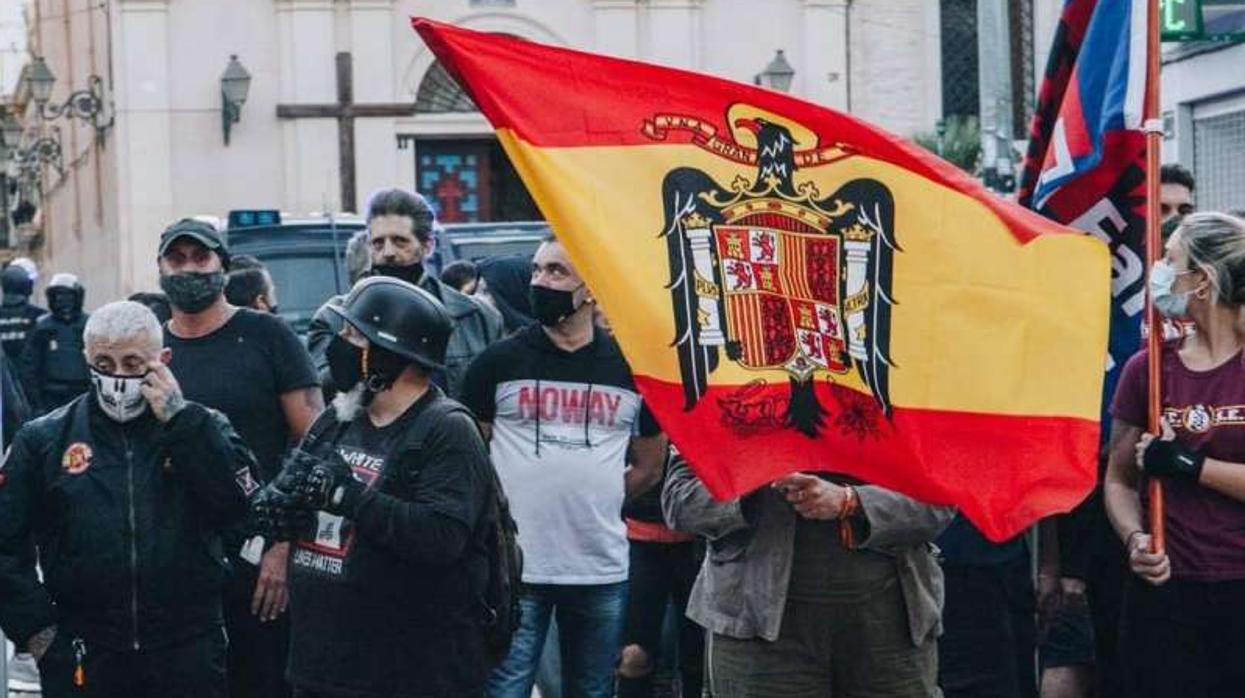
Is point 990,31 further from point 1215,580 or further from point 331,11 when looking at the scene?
point 1215,580

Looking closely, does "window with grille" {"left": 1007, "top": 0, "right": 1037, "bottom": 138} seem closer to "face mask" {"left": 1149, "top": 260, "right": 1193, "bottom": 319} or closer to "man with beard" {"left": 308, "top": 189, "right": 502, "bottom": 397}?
"man with beard" {"left": 308, "top": 189, "right": 502, "bottom": 397}

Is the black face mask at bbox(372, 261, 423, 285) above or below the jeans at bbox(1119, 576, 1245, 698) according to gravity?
above

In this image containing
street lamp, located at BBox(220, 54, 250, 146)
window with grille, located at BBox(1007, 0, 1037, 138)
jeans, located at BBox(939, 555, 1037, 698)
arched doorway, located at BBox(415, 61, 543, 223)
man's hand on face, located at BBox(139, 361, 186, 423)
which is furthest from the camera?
window with grille, located at BBox(1007, 0, 1037, 138)

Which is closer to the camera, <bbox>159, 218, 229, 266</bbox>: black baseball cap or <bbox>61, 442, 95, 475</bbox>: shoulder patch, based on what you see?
<bbox>61, 442, 95, 475</bbox>: shoulder patch

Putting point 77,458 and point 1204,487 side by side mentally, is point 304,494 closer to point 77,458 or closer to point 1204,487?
point 77,458

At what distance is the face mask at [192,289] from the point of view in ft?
26.4

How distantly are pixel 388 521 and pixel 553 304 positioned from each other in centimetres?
215

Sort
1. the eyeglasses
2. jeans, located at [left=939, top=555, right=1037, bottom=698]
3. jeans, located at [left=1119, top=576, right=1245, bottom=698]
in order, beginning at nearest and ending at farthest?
jeans, located at [left=1119, top=576, right=1245, bottom=698]
jeans, located at [left=939, top=555, right=1037, bottom=698]
the eyeglasses

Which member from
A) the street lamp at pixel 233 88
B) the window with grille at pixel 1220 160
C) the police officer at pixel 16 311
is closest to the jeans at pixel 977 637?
the window with grille at pixel 1220 160

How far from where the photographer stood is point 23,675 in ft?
40.3

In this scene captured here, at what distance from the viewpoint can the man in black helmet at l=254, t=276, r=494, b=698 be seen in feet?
20.6

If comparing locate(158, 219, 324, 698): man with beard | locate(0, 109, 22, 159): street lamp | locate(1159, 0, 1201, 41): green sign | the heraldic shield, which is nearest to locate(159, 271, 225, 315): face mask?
locate(158, 219, 324, 698): man with beard

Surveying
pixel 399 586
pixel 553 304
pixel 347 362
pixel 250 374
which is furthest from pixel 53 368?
pixel 399 586

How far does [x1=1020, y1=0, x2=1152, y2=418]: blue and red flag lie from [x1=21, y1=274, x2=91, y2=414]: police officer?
10.3 m
